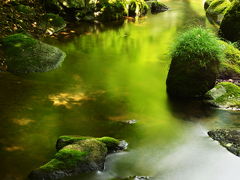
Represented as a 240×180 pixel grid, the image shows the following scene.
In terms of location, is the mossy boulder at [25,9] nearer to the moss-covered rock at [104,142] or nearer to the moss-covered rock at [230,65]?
the moss-covered rock at [230,65]

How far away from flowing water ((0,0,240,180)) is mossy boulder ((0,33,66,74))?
1.29 feet

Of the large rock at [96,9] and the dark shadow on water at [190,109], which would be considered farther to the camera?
the large rock at [96,9]

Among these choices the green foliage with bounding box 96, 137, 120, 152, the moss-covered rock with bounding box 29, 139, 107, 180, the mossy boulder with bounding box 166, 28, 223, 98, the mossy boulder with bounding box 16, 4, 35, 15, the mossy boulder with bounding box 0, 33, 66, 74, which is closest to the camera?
the moss-covered rock with bounding box 29, 139, 107, 180

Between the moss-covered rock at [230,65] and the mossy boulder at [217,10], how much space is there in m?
9.12

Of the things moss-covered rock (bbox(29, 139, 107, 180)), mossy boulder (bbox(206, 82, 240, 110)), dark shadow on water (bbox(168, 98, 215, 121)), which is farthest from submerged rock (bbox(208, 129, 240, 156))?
moss-covered rock (bbox(29, 139, 107, 180))

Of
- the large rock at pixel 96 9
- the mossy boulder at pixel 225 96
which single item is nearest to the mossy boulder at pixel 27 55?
the mossy boulder at pixel 225 96

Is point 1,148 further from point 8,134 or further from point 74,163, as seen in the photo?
point 74,163

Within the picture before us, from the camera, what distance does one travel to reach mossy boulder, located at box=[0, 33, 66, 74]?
10219 mm

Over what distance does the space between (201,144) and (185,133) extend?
1.65 feet

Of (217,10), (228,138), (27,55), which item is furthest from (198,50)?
(217,10)

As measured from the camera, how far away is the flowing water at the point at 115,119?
6082mm

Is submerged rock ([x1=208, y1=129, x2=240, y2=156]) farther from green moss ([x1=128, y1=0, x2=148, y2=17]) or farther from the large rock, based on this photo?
green moss ([x1=128, y1=0, x2=148, y2=17])

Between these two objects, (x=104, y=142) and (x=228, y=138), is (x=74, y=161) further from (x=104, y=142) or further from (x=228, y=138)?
(x=228, y=138)

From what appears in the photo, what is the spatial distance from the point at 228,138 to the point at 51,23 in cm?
1085
